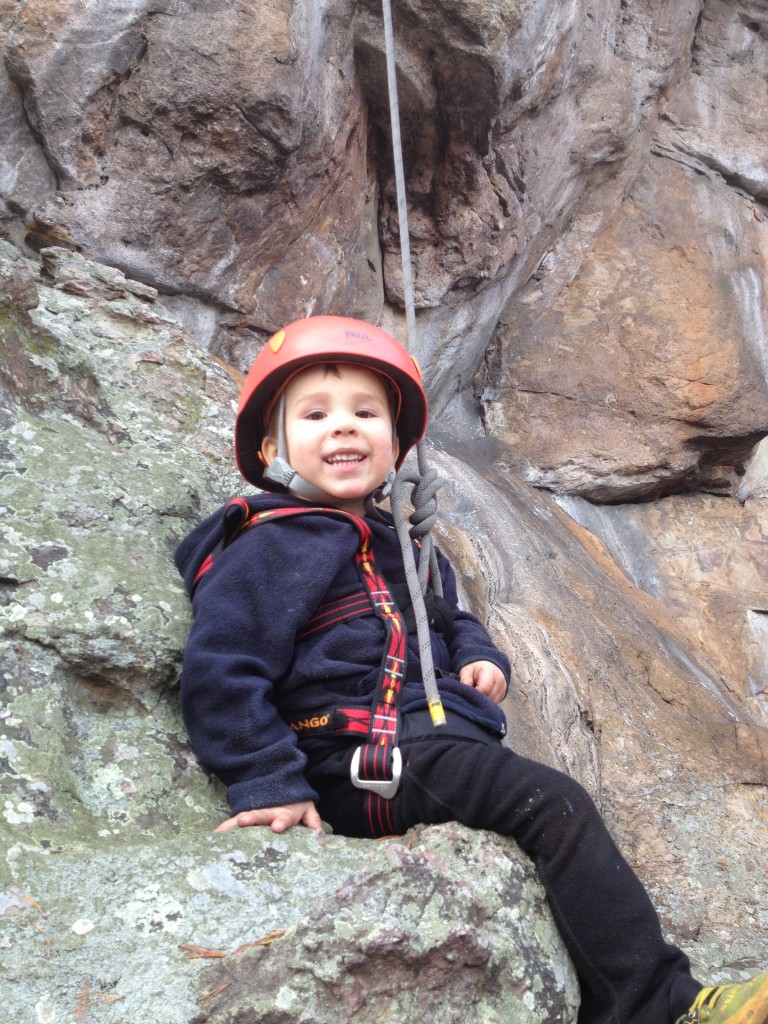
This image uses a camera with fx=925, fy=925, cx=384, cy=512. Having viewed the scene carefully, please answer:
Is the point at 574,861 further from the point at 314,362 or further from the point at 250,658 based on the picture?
the point at 314,362

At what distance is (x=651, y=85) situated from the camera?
802 cm

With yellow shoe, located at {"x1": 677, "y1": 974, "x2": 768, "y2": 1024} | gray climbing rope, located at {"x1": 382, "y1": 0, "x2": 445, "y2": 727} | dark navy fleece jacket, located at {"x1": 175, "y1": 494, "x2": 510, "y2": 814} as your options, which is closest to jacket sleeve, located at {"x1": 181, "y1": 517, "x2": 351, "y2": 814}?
dark navy fleece jacket, located at {"x1": 175, "y1": 494, "x2": 510, "y2": 814}

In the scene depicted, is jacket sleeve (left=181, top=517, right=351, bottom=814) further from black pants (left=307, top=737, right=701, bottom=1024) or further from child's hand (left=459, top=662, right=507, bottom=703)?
child's hand (left=459, top=662, right=507, bottom=703)

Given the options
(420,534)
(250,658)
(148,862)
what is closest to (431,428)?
(420,534)

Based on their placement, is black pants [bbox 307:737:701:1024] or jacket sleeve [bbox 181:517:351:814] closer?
black pants [bbox 307:737:701:1024]

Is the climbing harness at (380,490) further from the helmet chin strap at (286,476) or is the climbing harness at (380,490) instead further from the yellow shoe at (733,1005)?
the yellow shoe at (733,1005)

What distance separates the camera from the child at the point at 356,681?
5.71ft

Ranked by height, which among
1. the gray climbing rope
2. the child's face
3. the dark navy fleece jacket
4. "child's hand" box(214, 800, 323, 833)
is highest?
the child's face

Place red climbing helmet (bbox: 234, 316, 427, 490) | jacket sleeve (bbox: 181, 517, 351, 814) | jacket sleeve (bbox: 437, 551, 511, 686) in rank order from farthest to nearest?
jacket sleeve (bbox: 437, 551, 511, 686) < red climbing helmet (bbox: 234, 316, 427, 490) < jacket sleeve (bbox: 181, 517, 351, 814)

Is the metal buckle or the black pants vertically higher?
the black pants

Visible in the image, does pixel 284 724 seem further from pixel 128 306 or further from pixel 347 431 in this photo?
pixel 128 306

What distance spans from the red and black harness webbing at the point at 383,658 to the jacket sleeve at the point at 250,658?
7cm

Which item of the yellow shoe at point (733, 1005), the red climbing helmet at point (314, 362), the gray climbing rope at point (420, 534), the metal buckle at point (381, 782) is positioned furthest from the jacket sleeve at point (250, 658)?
the yellow shoe at point (733, 1005)

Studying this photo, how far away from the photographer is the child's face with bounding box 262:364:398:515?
7.58ft
